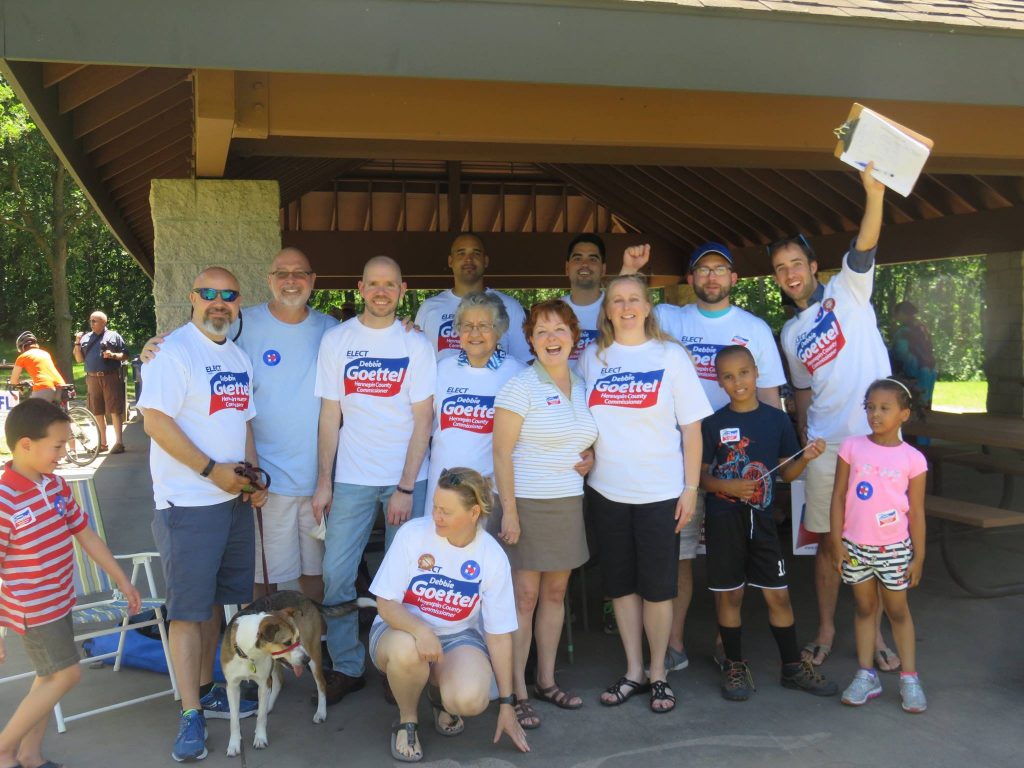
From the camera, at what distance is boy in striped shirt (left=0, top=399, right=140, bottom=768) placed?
3.15 meters

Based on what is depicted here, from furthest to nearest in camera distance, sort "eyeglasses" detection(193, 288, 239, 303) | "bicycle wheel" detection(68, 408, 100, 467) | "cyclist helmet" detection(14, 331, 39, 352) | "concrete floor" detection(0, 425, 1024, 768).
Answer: "cyclist helmet" detection(14, 331, 39, 352) < "bicycle wheel" detection(68, 408, 100, 467) < "eyeglasses" detection(193, 288, 239, 303) < "concrete floor" detection(0, 425, 1024, 768)

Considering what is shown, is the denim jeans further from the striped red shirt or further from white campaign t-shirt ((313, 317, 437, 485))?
the striped red shirt

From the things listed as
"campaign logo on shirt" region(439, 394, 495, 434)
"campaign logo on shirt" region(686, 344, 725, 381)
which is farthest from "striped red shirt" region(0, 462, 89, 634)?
"campaign logo on shirt" region(686, 344, 725, 381)

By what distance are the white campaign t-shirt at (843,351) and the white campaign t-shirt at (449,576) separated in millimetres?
1668

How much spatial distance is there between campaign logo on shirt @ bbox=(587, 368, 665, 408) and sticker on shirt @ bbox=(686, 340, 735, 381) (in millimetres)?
482

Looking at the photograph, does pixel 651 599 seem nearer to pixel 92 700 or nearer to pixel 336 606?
pixel 336 606

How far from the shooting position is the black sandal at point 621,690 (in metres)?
3.78

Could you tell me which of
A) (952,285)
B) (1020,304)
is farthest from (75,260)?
(952,285)

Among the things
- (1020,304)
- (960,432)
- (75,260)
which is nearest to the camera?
(960,432)

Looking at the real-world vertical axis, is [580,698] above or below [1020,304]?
below

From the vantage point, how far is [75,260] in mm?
27375

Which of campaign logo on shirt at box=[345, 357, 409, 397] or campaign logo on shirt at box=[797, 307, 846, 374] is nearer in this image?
campaign logo on shirt at box=[345, 357, 409, 397]

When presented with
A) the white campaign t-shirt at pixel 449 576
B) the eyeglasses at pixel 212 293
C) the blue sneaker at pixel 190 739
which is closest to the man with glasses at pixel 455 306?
the eyeglasses at pixel 212 293

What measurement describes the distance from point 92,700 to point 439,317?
2420mm
